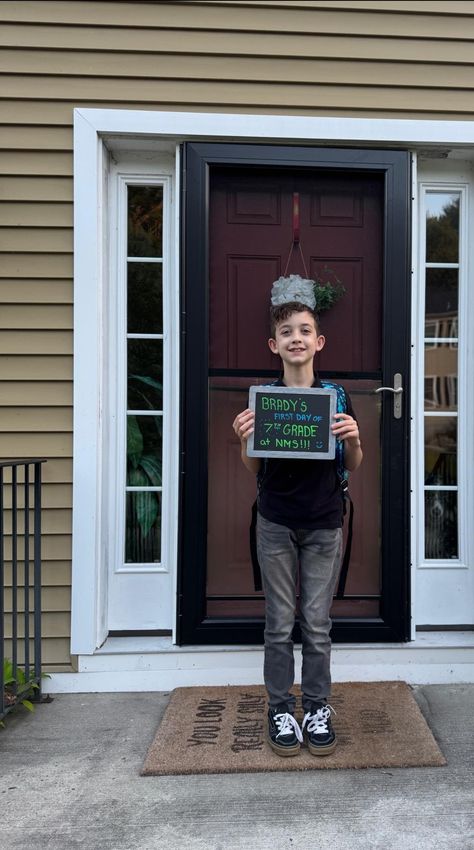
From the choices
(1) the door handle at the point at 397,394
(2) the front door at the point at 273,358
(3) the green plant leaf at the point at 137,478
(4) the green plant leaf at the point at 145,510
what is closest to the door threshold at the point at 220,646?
(2) the front door at the point at 273,358

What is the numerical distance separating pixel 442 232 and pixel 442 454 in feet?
3.50

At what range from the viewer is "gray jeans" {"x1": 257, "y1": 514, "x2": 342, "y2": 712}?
2191mm

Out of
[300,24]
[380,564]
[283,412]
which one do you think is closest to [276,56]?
[300,24]

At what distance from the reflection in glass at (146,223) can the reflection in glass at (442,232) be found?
1.28 meters

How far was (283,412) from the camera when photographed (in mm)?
2111

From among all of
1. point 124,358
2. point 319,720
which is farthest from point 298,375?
point 319,720

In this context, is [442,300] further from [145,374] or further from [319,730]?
[319,730]

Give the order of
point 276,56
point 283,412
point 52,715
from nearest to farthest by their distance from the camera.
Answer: point 283,412 < point 52,715 < point 276,56

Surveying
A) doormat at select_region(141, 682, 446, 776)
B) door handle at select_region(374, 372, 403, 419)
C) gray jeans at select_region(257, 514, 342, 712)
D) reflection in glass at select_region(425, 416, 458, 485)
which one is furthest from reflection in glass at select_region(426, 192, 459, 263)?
doormat at select_region(141, 682, 446, 776)

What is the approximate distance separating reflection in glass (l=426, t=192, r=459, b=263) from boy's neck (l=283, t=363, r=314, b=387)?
1.14 m

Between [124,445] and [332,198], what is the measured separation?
1.49 metres

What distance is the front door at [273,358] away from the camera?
271 centimetres

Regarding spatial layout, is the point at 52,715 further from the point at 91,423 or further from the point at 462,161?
the point at 462,161

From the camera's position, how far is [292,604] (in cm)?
221
